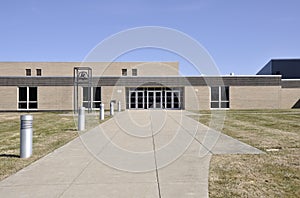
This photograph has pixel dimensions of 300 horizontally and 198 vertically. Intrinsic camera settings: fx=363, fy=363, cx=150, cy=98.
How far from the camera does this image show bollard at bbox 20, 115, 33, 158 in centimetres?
895

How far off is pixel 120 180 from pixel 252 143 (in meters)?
6.16

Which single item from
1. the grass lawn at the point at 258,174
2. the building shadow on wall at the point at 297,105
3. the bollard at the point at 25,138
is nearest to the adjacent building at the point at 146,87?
the building shadow on wall at the point at 297,105

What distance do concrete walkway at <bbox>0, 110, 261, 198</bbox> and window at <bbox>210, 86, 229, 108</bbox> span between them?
33.2 m

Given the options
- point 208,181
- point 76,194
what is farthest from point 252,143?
point 76,194

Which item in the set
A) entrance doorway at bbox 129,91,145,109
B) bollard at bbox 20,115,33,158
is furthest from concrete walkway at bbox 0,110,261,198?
entrance doorway at bbox 129,91,145,109

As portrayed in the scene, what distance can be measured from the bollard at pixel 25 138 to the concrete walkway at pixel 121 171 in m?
0.56

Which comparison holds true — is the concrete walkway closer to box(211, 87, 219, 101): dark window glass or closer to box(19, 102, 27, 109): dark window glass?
box(211, 87, 219, 101): dark window glass

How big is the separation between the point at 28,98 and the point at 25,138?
35.8 metres

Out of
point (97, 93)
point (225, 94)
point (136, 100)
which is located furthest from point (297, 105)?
point (97, 93)

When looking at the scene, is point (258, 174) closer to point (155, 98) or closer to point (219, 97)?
point (219, 97)

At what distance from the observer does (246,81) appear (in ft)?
142

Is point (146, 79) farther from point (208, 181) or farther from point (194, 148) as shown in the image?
point (208, 181)

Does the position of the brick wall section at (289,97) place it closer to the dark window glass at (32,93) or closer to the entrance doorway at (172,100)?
the entrance doorway at (172,100)

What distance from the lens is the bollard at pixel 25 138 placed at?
29.3 ft
